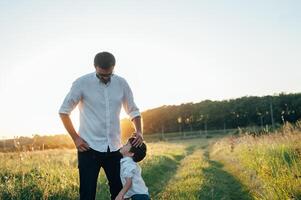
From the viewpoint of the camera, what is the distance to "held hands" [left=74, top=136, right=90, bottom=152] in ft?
20.0

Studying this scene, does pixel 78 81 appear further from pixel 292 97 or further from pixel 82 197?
pixel 292 97

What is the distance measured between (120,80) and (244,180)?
29.6 feet

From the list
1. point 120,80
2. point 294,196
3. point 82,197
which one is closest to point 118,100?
point 120,80

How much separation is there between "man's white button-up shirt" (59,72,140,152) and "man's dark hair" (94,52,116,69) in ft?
1.34

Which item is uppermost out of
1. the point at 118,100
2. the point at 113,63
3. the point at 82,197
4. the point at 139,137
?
the point at 113,63

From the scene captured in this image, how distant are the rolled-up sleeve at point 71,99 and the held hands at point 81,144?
404mm

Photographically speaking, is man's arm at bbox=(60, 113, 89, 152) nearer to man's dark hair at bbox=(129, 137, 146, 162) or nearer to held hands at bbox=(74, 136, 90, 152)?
held hands at bbox=(74, 136, 90, 152)

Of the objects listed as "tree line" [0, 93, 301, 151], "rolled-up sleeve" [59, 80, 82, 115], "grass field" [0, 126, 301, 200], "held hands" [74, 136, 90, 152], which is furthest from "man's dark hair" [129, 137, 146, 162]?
"tree line" [0, 93, 301, 151]

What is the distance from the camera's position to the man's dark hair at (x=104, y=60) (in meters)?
5.91

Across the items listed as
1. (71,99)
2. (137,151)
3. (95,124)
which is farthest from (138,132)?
(71,99)

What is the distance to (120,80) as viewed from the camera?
652 centimetres

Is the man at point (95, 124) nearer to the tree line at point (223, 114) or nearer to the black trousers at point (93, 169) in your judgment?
the black trousers at point (93, 169)

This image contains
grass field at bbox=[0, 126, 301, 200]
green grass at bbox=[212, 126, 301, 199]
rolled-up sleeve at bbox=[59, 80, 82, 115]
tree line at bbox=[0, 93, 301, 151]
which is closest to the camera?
rolled-up sleeve at bbox=[59, 80, 82, 115]

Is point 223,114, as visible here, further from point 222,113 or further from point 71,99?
point 71,99
